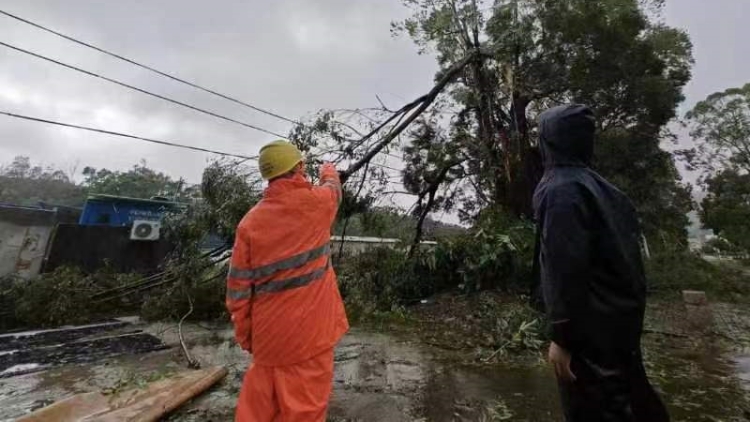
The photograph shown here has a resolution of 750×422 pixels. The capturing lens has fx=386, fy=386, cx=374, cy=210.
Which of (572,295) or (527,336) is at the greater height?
(572,295)

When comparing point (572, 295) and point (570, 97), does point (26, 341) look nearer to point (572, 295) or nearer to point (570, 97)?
point (572, 295)

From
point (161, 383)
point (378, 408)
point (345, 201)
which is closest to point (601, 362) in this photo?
point (378, 408)

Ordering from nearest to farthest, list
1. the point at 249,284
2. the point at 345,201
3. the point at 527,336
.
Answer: the point at 249,284
the point at 527,336
the point at 345,201

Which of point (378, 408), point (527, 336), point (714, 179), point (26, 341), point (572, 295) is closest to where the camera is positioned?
point (572, 295)

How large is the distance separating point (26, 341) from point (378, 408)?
5.13 m

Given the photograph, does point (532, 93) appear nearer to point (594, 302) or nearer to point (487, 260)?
point (487, 260)

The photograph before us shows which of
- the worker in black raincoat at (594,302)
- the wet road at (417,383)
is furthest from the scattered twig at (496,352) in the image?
the worker in black raincoat at (594,302)

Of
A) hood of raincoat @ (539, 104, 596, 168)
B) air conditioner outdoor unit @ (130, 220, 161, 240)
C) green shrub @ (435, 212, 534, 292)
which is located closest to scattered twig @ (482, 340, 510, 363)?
green shrub @ (435, 212, 534, 292)

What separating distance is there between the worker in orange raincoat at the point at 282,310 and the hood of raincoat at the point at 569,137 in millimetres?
1114

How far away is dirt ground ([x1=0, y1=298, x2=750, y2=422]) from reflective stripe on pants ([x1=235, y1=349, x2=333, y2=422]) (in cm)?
112

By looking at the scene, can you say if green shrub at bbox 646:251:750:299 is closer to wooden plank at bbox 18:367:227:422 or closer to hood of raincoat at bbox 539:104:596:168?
hood of raincoat at bbox 539:104:596:168

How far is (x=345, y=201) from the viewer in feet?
20.8

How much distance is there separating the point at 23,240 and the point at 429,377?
29.7 feet

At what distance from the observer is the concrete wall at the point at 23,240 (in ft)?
25.9
